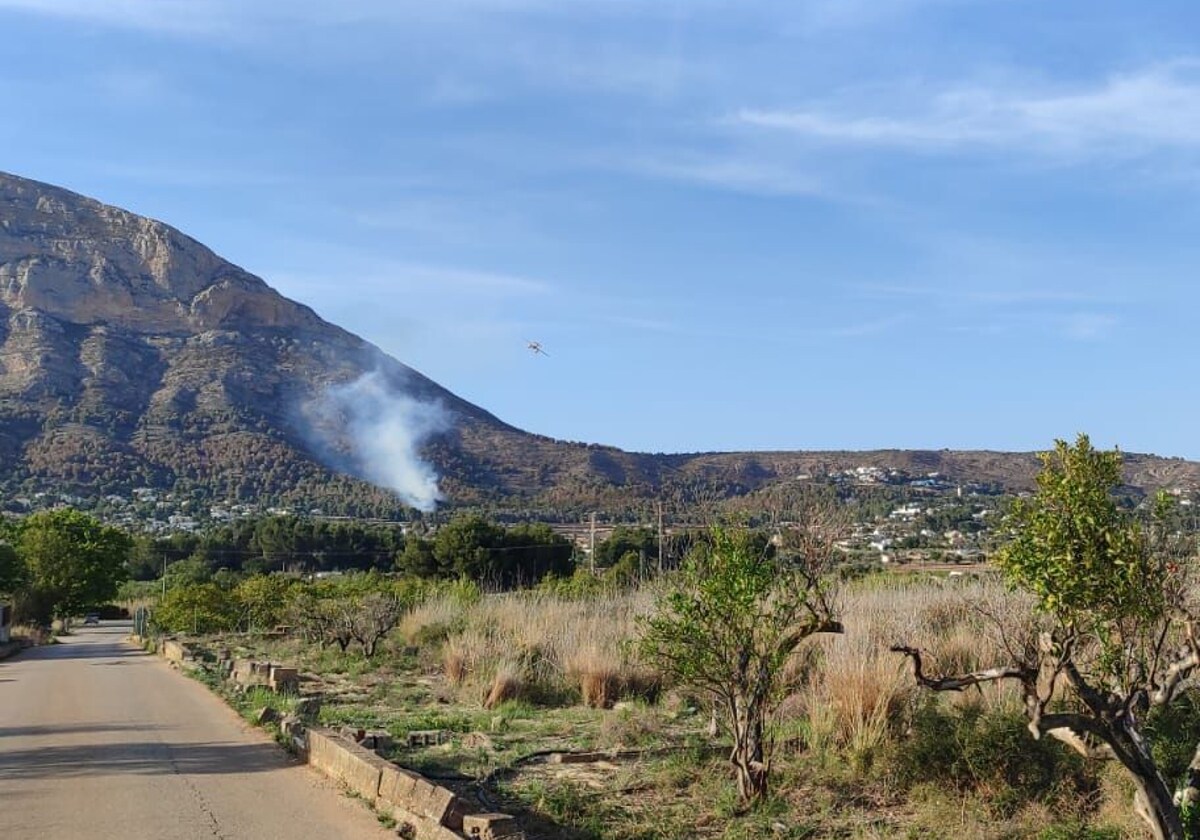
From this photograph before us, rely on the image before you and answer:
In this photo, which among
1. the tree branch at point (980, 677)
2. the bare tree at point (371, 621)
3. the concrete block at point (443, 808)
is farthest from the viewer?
the bare tree at point (371, 621)

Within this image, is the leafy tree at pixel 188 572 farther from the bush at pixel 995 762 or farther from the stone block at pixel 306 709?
the bush at pixel 995 762

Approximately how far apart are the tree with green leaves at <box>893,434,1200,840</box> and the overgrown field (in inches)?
38.2

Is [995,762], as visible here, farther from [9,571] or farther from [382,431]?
[382,431]

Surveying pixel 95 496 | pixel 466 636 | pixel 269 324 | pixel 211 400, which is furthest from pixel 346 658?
pixel 269 324

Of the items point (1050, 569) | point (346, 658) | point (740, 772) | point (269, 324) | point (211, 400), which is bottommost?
point (346, 658)

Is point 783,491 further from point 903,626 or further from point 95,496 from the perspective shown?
point 95,496

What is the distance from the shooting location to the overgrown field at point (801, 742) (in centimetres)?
880

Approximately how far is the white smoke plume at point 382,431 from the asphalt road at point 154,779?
263 feet

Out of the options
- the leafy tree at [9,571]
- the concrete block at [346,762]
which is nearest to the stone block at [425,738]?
the concrete block at [346,762]

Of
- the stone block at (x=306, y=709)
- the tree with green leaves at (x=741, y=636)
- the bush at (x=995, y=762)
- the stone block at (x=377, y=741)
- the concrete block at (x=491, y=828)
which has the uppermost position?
the tree with green leaves at (x=741, y=636)

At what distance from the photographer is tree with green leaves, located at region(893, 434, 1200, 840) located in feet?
20.2

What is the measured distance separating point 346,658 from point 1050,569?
22.0 m

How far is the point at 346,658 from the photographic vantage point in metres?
26.1

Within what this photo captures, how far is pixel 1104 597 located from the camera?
6.23m
